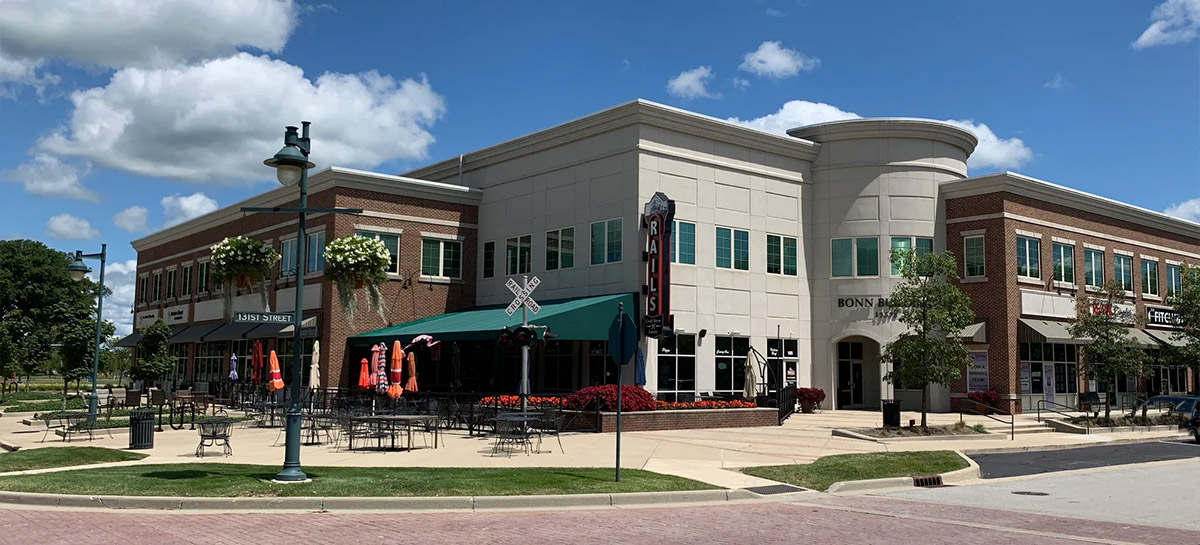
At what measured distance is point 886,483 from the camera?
1639 centimetres

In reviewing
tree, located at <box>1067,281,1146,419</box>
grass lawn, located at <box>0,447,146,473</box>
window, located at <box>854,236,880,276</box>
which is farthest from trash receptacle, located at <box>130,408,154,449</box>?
tree, located at <box>1067,281,1146,419</box>

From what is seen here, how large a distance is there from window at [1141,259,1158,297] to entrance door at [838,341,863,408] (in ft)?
51.0

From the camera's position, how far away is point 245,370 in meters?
41.2

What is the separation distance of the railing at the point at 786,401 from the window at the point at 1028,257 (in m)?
10.6

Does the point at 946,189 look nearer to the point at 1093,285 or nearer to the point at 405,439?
the point at 1093,285

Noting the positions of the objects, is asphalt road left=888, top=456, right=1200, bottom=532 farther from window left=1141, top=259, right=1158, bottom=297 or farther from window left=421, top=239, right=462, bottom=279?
window left=1141, top=259, right=1158, bottom=297

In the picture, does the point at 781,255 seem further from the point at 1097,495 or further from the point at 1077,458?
the point at 1097,495

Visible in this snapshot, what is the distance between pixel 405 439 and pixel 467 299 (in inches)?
636

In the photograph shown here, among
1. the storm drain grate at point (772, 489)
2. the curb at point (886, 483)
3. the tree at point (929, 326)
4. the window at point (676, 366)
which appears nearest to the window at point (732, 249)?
the window at point (676, 366)

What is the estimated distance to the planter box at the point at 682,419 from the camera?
2478 cm

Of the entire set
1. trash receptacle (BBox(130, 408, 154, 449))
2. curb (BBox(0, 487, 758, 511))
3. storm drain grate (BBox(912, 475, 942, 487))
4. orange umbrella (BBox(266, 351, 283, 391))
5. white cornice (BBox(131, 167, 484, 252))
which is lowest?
storm drain grate (BBox(912, 475, 942, 487))

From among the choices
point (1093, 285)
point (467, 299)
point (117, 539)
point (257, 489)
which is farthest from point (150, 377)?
point (1093, 285)

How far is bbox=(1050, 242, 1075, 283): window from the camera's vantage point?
128ft

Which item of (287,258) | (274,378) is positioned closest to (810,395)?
(274,378)
